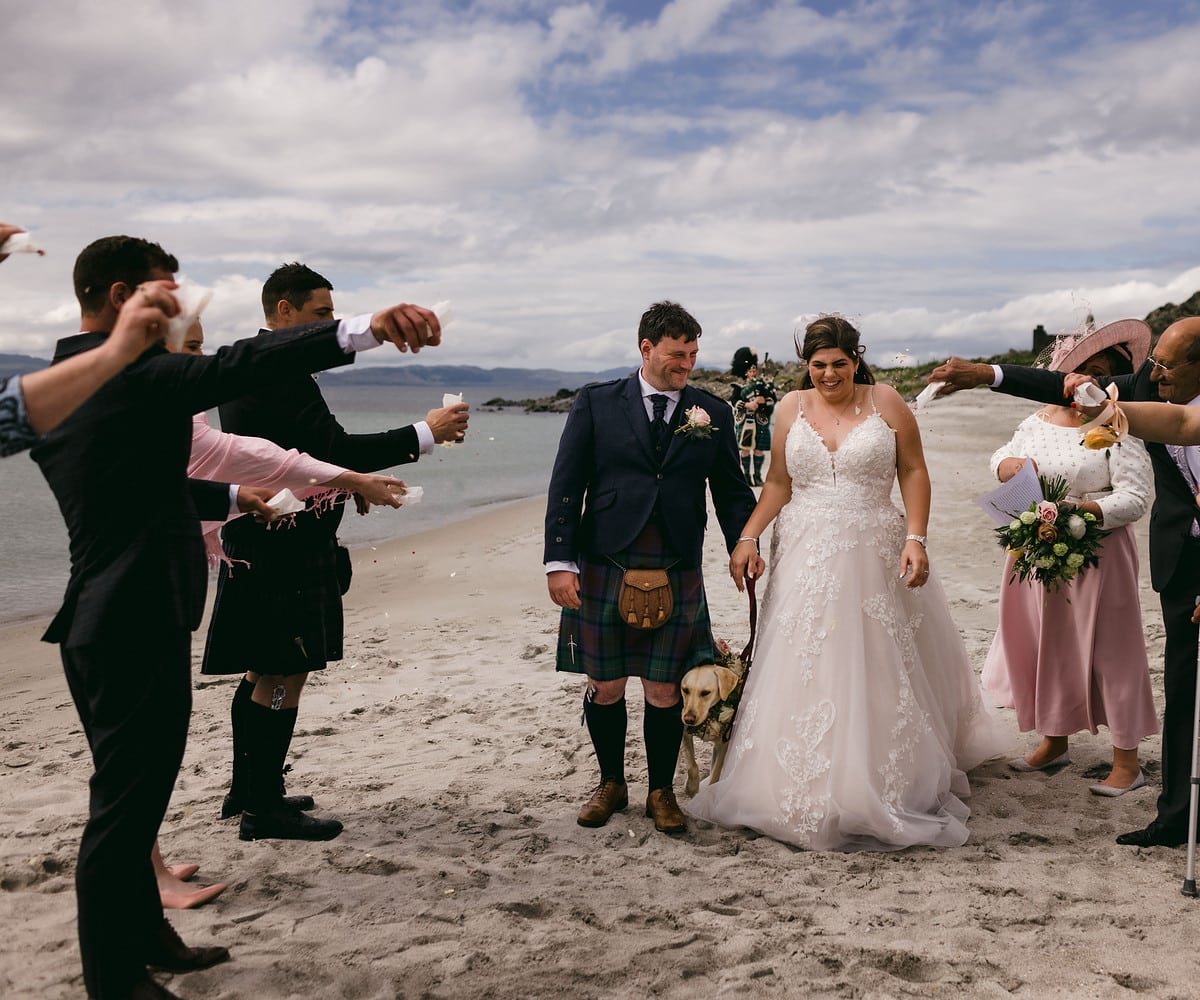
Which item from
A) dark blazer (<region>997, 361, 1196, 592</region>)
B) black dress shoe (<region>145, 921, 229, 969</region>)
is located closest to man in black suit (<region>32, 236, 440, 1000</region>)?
black dress shoe (<region>145, 921, 229, 969</region>)

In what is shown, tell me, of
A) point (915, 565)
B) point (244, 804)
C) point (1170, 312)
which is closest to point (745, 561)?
point (915, 565)

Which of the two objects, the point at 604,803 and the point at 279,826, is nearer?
the point at 279,826

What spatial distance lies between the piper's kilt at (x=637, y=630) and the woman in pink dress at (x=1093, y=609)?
1.92m

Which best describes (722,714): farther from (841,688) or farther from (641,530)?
(641,530)

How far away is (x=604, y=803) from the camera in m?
5.06

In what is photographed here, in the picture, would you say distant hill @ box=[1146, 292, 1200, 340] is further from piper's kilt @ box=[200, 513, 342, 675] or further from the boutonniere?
piper's kilt @ box=[200, 513, 342, 675]

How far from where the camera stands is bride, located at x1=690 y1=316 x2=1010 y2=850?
4.73 metres

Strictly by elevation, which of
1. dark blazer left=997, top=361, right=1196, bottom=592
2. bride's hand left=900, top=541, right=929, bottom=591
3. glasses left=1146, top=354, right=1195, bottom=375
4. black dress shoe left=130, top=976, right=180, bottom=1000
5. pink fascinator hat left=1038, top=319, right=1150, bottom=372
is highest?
pink fascinator hat left=1038, top=319, right=1150, bottom=372

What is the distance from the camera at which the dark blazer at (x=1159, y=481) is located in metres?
4.50

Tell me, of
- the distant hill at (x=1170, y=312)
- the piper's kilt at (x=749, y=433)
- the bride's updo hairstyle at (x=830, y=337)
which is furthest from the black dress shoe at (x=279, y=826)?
the distant hill at (x=1170, y=312)

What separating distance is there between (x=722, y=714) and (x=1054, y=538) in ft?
6.36

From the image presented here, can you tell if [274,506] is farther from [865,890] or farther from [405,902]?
[865,890]

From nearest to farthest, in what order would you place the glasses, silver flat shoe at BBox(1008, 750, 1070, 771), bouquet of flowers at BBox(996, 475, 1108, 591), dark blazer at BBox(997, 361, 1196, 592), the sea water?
the glasses → dark blazer at BBox(997, 361, 1196, 592) → bouquet of flowers at BBox(996, 475, 1108, 591) → silver flat shoe at BBox(1008, 750, 1070, 771) → the sea water

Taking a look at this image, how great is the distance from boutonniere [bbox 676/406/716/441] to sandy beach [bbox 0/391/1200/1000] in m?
1.94
